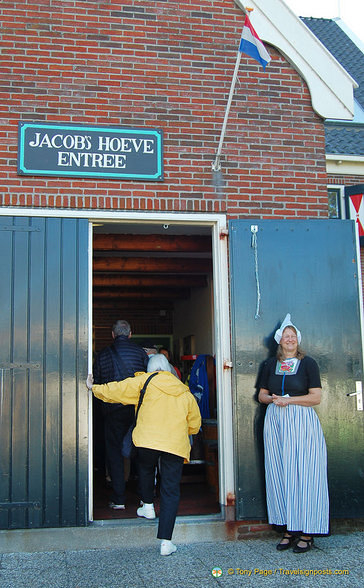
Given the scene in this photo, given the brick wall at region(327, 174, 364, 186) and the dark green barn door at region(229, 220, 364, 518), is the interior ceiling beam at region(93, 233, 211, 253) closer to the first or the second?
the dark green barn door at region(229, 220, 364, 518)

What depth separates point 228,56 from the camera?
634 cm

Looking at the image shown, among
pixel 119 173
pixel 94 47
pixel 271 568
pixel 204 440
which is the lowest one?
pixel 271 568

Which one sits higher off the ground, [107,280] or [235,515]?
[107,280]

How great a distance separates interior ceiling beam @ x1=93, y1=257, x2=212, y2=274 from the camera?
9.70 m

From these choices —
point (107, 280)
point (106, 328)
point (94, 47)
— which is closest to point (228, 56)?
point (94, 47)

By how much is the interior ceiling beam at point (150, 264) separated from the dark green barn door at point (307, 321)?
3964 mm

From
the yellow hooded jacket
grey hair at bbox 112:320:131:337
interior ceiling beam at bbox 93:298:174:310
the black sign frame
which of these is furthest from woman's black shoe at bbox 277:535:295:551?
interior ceiling beam at bbox 93:298:174:310

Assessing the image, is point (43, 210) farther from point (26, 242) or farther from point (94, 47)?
point (94, 47)

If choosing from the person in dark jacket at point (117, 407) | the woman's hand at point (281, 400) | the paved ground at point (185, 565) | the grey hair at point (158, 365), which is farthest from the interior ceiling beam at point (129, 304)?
the paved ground at point (185, 565)

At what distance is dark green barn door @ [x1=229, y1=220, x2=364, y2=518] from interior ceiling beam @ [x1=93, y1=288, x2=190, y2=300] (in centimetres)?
644

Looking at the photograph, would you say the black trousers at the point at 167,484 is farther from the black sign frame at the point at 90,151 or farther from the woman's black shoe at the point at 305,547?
the black sign frame at the point at 90,151

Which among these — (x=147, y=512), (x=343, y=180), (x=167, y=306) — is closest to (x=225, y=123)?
(x=147, y=512)

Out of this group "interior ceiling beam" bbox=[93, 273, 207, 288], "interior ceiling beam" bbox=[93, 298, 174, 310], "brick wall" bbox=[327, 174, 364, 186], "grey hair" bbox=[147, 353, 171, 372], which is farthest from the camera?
"interior ceiling beam" bbox=[93, 298, 174, 310]

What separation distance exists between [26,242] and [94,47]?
2.03 meters
